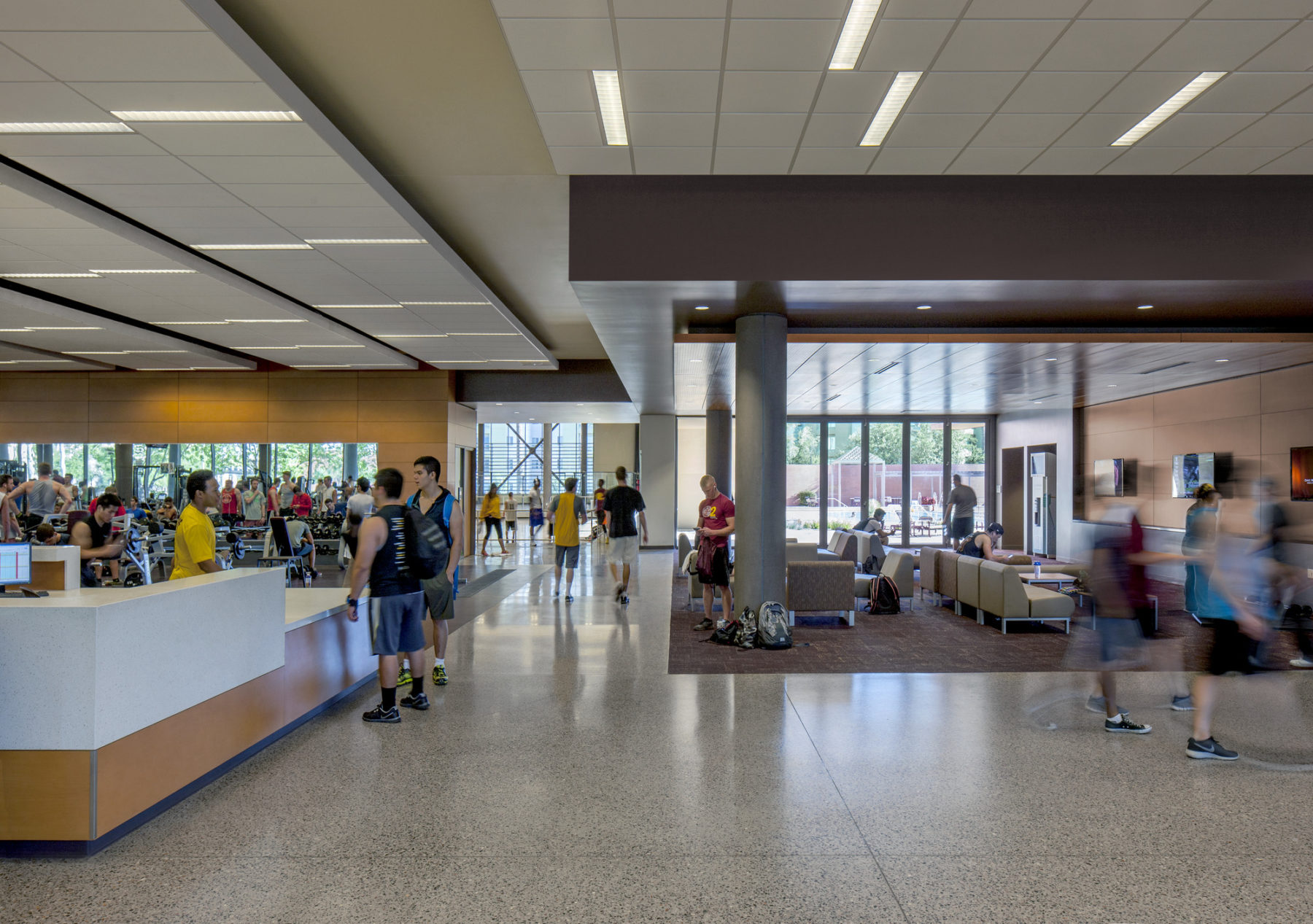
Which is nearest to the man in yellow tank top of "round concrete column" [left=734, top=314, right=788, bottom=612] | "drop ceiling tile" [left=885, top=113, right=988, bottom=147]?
"round concrete column" [left=734, top=314, right=788, bottom=612]

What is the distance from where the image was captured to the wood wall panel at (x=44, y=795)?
3.12m

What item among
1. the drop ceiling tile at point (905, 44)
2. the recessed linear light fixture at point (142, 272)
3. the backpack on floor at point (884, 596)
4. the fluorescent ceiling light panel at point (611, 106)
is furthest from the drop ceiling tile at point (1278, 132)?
the recessed linear light fixture at point (142, 272)

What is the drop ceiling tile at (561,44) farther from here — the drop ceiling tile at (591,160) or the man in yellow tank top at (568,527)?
the man in yellow tank top at (568,527)

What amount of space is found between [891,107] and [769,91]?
2.75ft

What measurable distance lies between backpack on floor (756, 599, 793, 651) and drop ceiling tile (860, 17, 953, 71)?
4.82 meters

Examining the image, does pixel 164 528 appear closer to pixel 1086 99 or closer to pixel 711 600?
pixel 711 600

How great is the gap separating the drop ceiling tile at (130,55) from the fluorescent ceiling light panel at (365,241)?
283 cm

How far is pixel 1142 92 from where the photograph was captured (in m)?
4.71

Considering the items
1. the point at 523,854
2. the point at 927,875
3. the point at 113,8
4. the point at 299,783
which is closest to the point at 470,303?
the point at 113,8

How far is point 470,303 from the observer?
9.79 meters

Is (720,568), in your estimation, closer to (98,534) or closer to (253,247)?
(253,247)

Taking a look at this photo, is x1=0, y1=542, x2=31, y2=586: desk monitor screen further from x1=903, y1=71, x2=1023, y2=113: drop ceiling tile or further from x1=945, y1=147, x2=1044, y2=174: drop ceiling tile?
x1=945, y1=147, x2=1044, y2=174: drop ceiling tile

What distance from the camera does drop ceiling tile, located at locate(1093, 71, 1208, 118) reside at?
4.53 metres

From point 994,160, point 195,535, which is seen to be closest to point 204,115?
point 195,535
